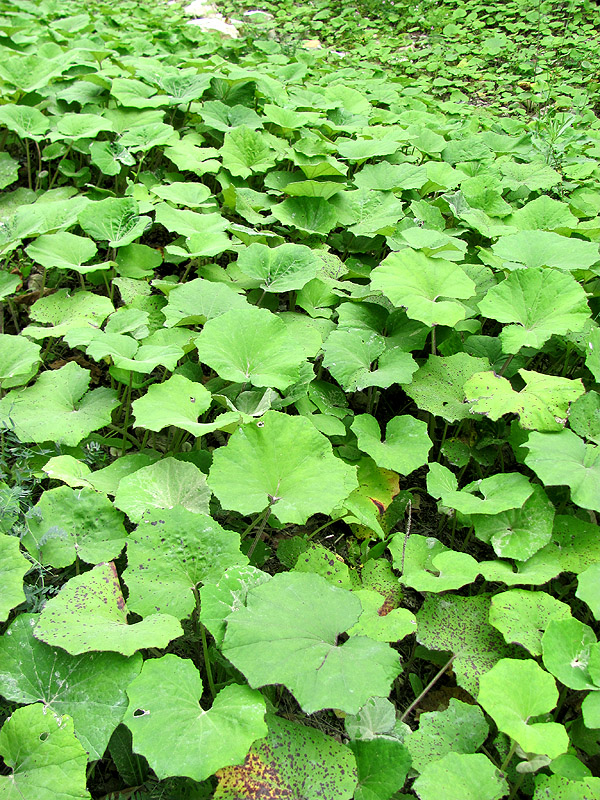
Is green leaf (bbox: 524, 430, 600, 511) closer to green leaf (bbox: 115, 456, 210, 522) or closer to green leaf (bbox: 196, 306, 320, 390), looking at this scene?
green leaf (bbox: 196, 306, 320, 390)

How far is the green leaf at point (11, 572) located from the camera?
4.00ft

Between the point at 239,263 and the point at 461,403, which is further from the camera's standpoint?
the point at 239,263

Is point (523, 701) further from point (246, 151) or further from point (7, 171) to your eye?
point (7, 171)

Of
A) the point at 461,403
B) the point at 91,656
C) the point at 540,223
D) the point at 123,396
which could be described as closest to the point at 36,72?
the point at 123,396

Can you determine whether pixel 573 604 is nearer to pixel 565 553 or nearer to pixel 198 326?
pixel 565 553

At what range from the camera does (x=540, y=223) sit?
264 centimetres

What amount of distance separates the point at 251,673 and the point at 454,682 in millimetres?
688

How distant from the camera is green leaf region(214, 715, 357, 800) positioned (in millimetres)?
1105

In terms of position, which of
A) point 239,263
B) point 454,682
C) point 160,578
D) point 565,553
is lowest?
point 454,682

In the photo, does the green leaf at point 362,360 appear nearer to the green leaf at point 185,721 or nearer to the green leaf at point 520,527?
the green leaf at point 520,527

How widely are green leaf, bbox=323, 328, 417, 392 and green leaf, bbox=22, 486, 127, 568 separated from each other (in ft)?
2.72

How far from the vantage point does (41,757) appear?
1059 millimetres

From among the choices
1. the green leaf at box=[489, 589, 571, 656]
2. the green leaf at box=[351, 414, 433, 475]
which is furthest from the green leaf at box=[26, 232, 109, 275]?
the green leaf at box=[489, 589, 571, 656]

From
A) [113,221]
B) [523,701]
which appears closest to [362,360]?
[523,701]
